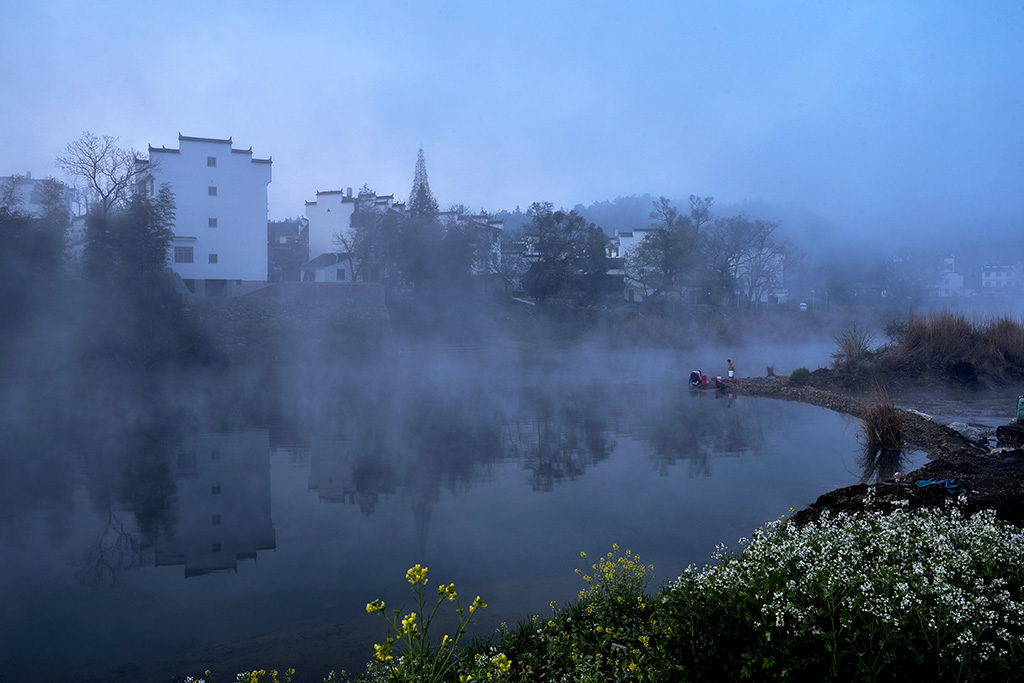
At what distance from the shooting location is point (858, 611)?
3.02 m

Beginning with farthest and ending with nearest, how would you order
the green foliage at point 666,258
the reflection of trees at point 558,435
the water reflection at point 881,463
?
the green foliage at point 666,258
the reflection of trees at point 558,435
the water reflection at point 881,463

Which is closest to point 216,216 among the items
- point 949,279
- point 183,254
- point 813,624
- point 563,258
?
point 183,254

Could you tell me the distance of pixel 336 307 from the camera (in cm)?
3266

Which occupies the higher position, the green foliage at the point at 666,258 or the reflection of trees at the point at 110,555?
the green foliage at the point at 666,258

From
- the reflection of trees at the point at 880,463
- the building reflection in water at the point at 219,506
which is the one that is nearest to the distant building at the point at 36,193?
the building reflection in water at the point at 219,506

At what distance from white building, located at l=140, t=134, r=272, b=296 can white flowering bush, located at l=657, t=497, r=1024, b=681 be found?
115 feet

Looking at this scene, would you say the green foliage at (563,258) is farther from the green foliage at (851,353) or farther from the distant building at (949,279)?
the distant building at (949,279)

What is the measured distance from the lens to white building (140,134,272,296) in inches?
1321

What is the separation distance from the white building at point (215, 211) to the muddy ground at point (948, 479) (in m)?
31.3

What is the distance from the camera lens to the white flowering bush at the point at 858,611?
9.25 ft

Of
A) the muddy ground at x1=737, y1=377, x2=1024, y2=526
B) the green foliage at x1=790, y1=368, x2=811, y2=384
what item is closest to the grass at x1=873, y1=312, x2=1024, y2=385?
the green foliage at x1=790, y1=368, x2=811, y2=384

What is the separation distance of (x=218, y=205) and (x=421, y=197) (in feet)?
38.4

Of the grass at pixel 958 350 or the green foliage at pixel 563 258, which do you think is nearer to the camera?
the grass at pixel 958 350

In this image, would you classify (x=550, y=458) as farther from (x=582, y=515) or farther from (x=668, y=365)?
(x=668, y=365)
